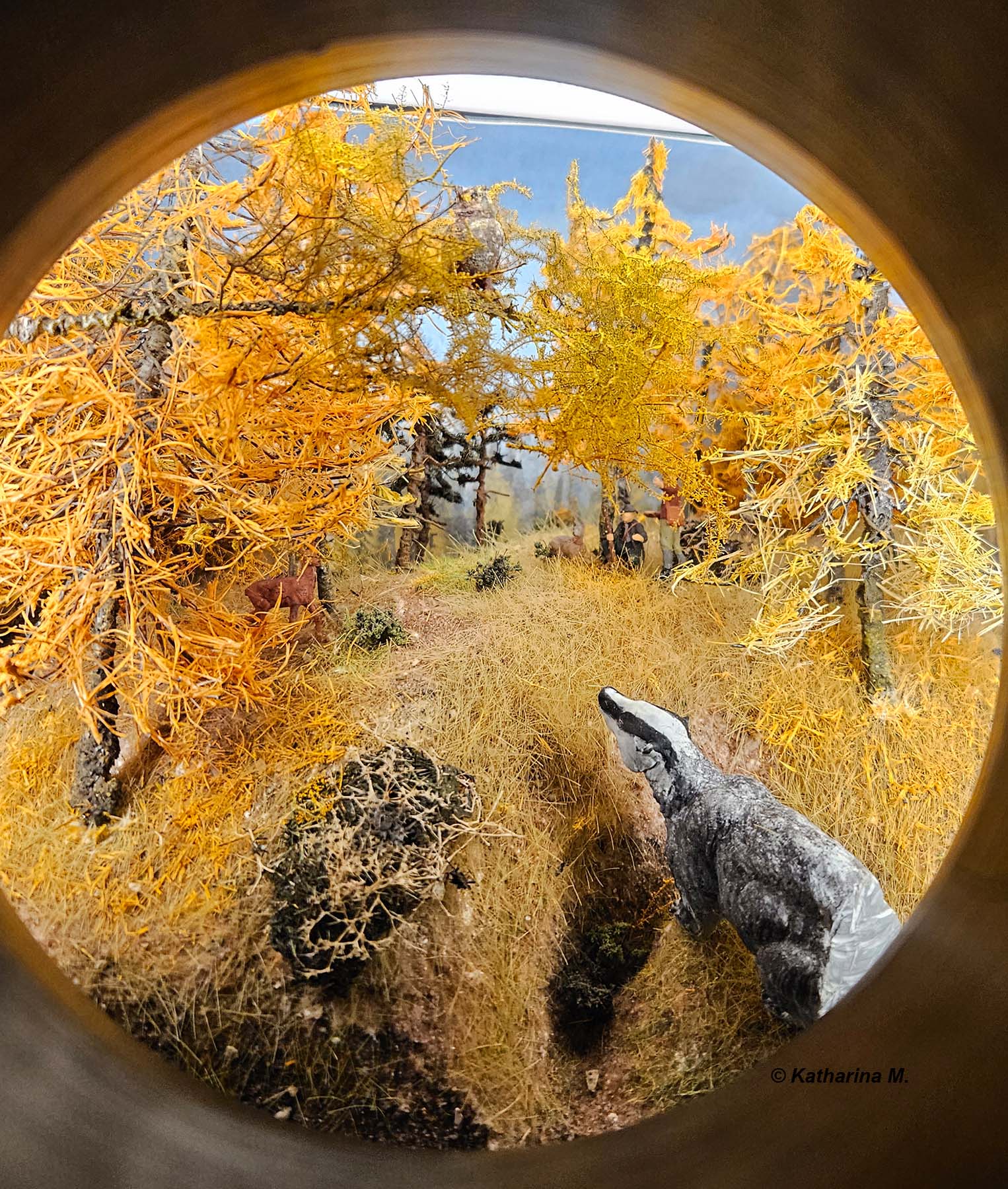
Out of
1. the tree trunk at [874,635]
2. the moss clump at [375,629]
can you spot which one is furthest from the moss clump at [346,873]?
the tree trunk at [874,635]

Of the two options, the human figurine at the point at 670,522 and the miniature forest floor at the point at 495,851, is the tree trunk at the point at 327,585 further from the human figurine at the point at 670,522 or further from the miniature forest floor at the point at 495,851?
the human figurine at the point at 670,522

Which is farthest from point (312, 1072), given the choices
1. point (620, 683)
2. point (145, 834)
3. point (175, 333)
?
point (175, 333)

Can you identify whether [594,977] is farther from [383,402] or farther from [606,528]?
[383,402]

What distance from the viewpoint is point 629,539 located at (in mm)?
760

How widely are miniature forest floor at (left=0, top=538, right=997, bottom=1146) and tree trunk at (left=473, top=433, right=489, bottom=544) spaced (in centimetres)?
3

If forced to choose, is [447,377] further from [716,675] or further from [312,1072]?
[312,1072]

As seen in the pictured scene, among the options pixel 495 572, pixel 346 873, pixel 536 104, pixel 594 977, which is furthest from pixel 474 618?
pixel 536 104

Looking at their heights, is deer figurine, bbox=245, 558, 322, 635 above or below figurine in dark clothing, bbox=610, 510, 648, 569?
below

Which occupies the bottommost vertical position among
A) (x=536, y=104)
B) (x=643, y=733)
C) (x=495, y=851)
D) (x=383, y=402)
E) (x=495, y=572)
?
(x=495, y=851)

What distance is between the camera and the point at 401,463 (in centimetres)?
73

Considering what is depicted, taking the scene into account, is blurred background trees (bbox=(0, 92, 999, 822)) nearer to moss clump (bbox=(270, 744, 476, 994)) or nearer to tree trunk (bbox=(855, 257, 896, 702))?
tree trunk (bbox=(855, 257, 896, 702))

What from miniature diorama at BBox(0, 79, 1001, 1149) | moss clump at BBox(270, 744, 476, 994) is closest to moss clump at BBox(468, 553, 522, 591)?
miniature diorama at BBox(0, 79, 1001, 1149)

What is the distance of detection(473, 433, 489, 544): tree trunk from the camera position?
2.42 ft

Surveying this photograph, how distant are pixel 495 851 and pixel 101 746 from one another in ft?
1.35
